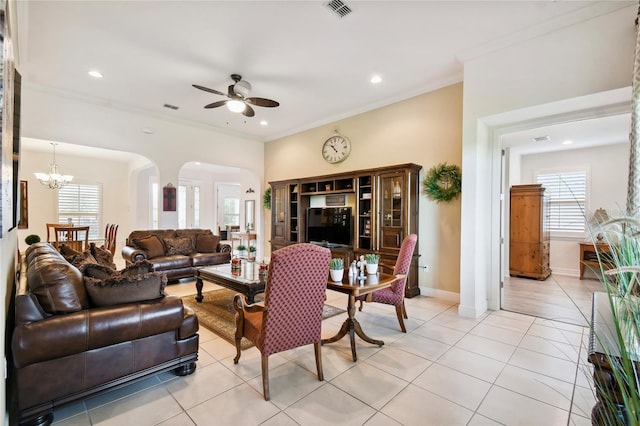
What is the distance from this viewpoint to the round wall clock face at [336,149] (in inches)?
235

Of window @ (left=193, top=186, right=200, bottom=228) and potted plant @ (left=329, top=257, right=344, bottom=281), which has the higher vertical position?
window @ (left=193, top=186, right=200, bottom=228)

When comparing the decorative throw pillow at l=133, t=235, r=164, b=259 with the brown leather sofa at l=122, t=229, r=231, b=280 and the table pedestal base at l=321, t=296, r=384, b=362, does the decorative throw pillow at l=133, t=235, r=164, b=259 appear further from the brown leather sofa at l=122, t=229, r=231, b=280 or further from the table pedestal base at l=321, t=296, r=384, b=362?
the table pedestal base at l=321, t=296, r=384, b=362

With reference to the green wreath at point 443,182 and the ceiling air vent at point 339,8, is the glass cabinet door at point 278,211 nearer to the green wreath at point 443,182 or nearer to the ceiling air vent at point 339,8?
the green wreath at point 443,182

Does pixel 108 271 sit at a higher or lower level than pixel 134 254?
higher

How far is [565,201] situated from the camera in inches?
259

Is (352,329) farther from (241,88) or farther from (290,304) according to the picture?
(241,88)

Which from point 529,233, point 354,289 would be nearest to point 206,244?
point 354,289

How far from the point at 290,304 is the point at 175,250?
435cm

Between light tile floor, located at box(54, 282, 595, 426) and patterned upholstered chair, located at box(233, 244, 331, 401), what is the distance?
227mm

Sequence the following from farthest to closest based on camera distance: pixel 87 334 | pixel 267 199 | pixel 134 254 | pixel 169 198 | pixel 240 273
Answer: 1. pixel 267 199
2. pixel 169 198
3. pixel 134 254
4. pixel 240 273
5. pixel 87 334

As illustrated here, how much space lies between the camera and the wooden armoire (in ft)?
19.5

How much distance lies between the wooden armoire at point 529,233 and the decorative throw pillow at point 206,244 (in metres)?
6.43

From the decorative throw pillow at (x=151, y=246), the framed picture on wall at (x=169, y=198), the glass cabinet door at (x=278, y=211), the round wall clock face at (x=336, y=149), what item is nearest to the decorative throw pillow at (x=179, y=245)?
the decorative throw pillow at (x=151, y=246)

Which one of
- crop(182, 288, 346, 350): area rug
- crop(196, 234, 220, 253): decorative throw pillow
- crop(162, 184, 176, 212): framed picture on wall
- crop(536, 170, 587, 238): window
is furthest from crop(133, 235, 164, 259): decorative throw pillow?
crop(536, 170, 587, 238): window
